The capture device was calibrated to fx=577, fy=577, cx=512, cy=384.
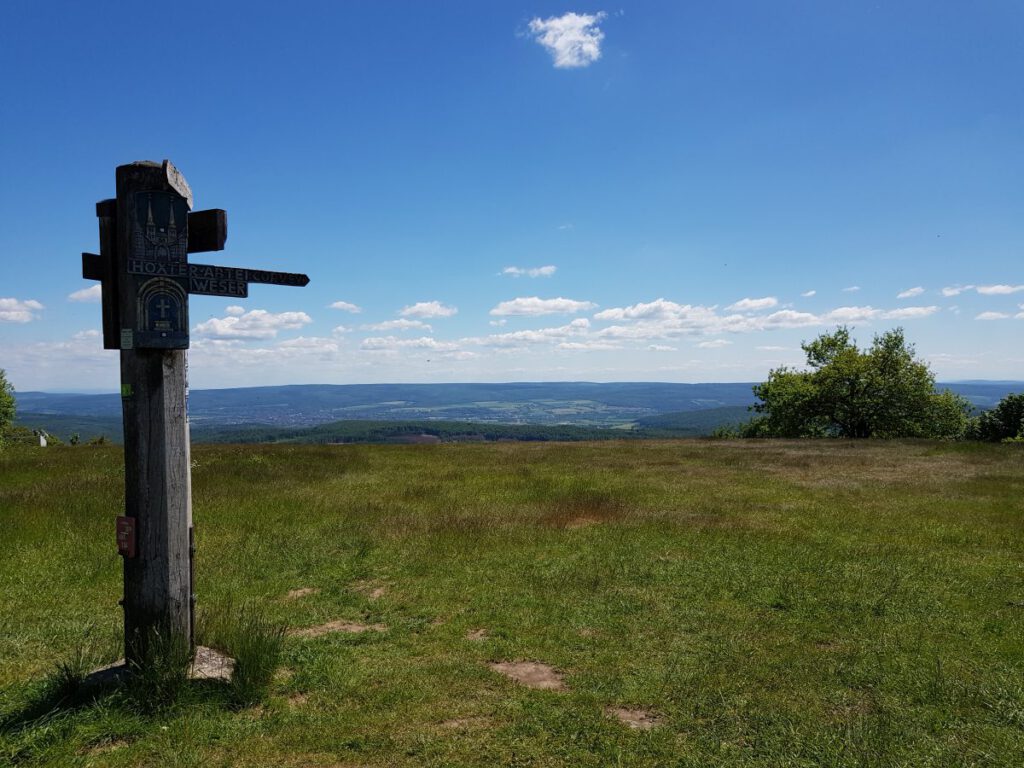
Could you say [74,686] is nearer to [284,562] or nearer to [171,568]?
[171,568]

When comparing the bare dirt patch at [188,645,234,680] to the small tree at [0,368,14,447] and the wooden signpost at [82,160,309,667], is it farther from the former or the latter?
the small tree at [0,368,14,447]

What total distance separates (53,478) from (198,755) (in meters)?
19.0

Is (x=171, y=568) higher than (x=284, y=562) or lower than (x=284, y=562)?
higher

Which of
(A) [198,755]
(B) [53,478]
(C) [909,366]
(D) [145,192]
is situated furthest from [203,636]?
(C) [909,366]

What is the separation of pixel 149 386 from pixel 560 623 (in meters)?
5.58

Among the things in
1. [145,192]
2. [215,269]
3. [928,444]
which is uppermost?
[145,192]

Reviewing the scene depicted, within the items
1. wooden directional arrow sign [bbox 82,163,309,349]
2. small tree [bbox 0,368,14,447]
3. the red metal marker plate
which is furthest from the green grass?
small tree [bbox 0,368,14,447]

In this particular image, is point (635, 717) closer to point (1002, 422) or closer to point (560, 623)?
point (560, 623)

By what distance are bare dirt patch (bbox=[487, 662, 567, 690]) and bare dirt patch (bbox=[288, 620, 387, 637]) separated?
6.42 feet

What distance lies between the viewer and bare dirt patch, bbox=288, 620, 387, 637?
23.9 ft

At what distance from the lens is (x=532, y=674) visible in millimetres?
6137

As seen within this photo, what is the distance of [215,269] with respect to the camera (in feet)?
18.2

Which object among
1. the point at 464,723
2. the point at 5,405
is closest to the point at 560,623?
the point at 464,723

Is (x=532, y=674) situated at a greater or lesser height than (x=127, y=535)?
lesser
